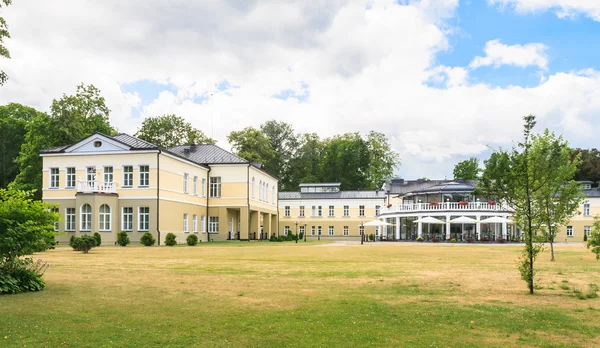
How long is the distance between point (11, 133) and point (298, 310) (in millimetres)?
58849

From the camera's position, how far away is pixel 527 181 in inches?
512

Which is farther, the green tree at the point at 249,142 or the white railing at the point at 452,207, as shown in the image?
the green tree at the point at 249,142

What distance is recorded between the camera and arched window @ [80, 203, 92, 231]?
41.2 metres

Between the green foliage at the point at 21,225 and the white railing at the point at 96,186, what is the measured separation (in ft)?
98.8

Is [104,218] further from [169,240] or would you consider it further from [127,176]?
[169,240]

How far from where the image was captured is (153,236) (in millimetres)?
41094

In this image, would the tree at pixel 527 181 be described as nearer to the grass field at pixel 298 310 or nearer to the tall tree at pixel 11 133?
the grass field at pixel 298 310

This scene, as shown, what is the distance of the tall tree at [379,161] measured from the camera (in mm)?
89062

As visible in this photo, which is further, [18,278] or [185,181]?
[185,181]

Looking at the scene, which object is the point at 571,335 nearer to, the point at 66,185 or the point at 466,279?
the point at 466,279

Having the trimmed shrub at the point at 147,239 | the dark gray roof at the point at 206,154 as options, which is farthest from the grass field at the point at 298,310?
the dark gray roof at the point at 206,154

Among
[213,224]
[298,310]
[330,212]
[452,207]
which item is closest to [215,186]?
[213,224]

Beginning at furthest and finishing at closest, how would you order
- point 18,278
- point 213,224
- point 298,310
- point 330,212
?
point 330,212
point 213,224
point 18,278
point 298,310

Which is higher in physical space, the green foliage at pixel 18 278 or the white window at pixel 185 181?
the white window at pixel 185 181
